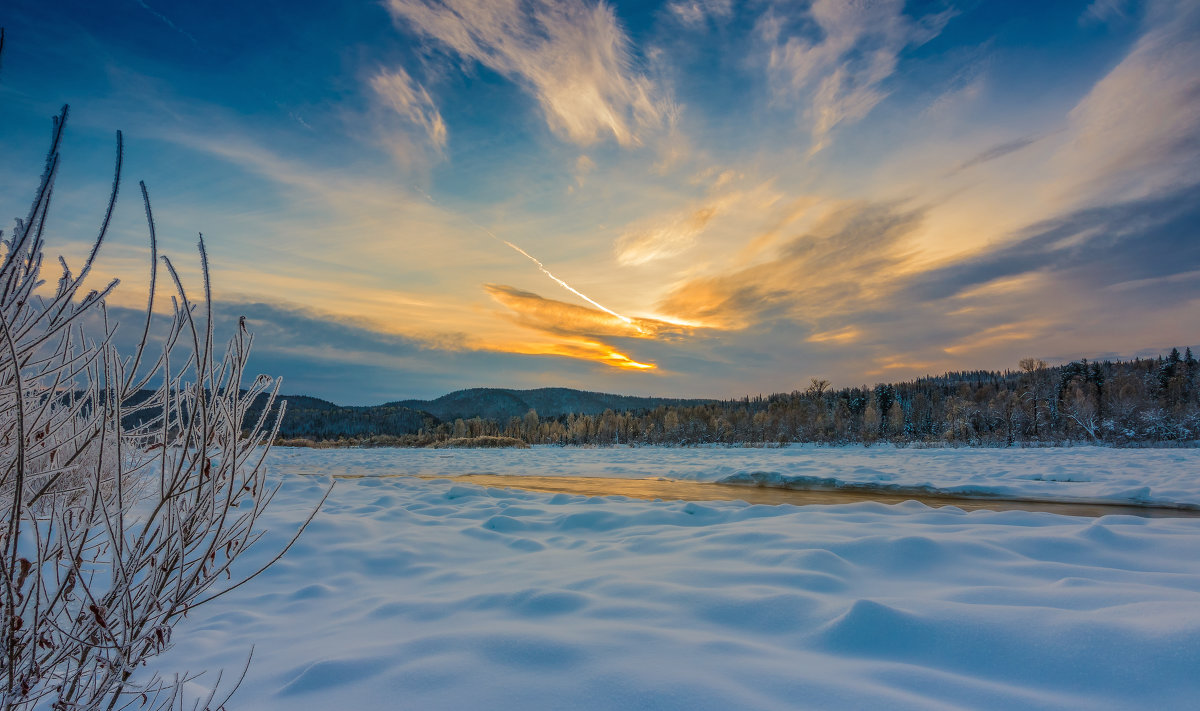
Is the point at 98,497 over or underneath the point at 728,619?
over

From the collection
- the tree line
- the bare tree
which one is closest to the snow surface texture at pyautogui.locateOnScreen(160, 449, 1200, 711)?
the bare tree

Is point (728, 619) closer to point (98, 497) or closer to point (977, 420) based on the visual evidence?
point (98, 497)

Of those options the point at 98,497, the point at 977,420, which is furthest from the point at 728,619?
the point at 977,420

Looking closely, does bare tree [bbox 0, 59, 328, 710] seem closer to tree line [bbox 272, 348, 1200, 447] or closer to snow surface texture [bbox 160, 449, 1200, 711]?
snow surface texture [bbox 160, 449, 1200, 711]

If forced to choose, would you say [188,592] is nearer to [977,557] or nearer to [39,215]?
[39,215]

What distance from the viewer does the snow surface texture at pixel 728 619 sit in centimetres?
237

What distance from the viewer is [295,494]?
32.8ft

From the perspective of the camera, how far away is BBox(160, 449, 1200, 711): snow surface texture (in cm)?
237

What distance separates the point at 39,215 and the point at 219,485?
0.98 metres

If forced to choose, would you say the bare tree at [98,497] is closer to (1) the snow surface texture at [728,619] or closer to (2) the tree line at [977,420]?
(1) the snow surface texture at [728,619]

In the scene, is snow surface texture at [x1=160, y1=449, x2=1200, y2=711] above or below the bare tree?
below

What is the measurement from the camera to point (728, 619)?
333cm

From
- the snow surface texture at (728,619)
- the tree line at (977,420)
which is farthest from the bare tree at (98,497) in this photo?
the tree line at (977,420)

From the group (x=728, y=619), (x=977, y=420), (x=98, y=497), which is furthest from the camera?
(x=977, y=420)
